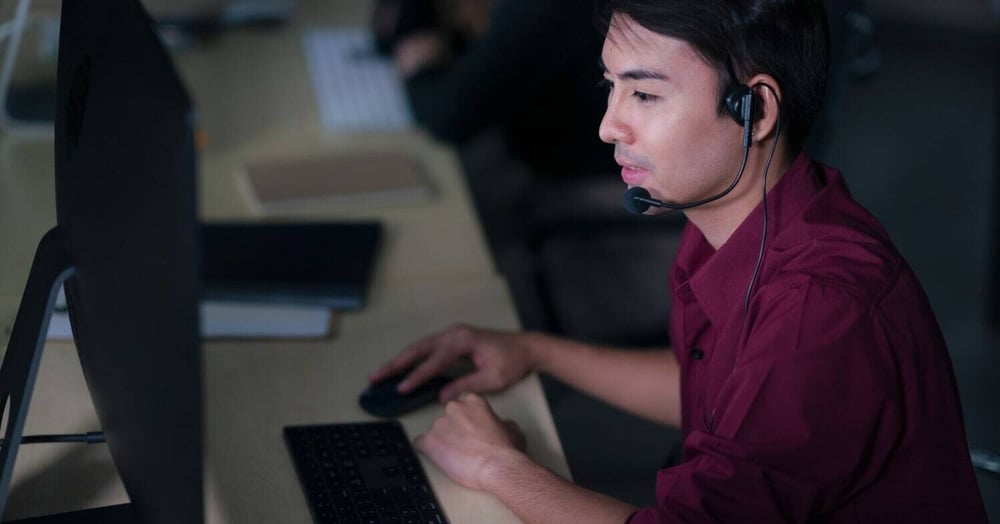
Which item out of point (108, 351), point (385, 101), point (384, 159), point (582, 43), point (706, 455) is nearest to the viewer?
point (108, 351)

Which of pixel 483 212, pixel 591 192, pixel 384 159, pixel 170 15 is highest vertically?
pixel 170 15

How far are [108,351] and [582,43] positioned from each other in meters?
0.91

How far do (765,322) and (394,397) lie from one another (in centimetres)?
43

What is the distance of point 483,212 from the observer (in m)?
2.66

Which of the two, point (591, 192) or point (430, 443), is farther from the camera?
point (591, 192)

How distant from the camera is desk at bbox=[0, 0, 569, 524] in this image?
988mm

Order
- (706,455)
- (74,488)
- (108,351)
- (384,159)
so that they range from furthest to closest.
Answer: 1. (384,159)
2. (74,488)
3. (706,455)
4. (108,351)

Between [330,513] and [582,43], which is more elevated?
[582,43]

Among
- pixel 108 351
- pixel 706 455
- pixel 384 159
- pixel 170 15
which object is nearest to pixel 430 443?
pixel 706 455

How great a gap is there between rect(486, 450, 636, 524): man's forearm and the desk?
21 mm

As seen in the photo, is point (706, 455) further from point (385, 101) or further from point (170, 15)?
point (170, 15)

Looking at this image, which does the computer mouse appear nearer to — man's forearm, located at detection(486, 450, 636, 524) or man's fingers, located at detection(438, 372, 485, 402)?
man's fingers, located at detection(438, 372, 485, 402)

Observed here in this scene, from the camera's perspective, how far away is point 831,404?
33.3 inches

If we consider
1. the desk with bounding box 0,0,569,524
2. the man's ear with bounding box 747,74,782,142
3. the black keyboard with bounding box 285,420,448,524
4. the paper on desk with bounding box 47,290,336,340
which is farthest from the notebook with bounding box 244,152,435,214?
the man's ear with bounding box 747,74,782,142
